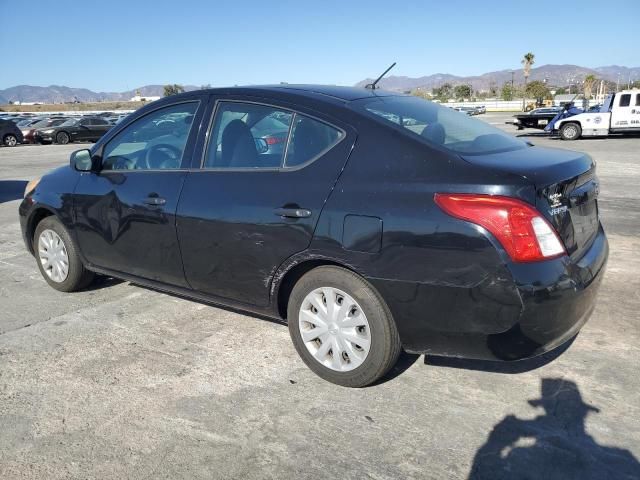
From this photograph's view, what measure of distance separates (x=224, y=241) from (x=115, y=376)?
105 cm

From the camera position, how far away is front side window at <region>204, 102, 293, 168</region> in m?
3.39

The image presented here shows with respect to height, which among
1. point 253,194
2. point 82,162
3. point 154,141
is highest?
point 154,141

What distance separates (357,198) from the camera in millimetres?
2936

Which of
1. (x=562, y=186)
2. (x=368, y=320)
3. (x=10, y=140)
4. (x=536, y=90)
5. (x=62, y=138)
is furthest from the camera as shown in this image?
(x=536, y=90)

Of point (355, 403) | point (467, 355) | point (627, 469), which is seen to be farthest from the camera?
point (355, 403)

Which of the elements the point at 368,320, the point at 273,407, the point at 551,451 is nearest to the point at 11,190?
the point at 273,407

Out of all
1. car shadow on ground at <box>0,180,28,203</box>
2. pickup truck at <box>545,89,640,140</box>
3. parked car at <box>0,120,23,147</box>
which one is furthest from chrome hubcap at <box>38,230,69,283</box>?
parked car at <box>0,120,23,147</box>

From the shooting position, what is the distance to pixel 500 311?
2.64m

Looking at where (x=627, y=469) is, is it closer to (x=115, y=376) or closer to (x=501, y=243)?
(x=501, y=243)

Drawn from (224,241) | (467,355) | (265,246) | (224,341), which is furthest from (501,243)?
(224,341)

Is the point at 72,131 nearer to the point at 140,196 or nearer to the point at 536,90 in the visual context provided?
the point at 140,196

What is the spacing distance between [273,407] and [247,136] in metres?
1.69

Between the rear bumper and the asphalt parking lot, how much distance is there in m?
0.38

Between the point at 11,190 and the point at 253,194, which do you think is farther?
the point at 11,190
